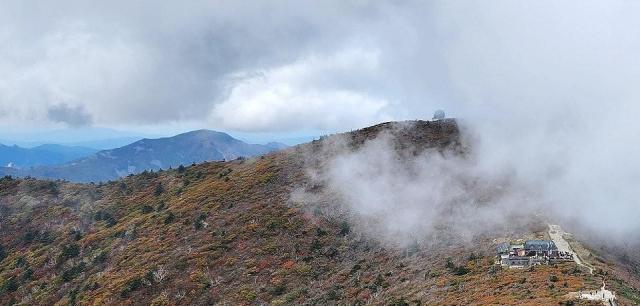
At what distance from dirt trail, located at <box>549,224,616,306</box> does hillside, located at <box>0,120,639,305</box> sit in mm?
1435

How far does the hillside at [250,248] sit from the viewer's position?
212 feet

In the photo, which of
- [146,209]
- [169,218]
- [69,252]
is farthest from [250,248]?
[69,252]

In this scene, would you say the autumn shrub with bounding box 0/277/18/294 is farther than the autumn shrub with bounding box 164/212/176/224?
No

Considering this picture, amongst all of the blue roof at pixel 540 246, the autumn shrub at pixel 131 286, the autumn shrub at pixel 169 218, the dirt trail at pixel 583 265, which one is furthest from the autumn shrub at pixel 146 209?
the blue roof at pixel 540 246

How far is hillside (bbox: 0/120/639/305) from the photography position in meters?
64.5

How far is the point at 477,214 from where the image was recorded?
3536 inches

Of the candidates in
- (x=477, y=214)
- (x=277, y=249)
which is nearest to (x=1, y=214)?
(x=277, y=249)

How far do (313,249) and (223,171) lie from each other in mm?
54045

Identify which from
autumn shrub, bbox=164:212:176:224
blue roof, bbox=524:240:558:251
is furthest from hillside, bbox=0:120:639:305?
blue roof, bbox=524:240:558:251

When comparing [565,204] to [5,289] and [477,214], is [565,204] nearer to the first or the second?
[477,214]

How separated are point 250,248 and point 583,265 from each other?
167 ft

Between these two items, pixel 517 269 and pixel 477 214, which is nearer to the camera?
pixel 517 269

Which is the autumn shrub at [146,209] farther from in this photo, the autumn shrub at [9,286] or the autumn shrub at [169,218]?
the autumn shrub at [9,286]

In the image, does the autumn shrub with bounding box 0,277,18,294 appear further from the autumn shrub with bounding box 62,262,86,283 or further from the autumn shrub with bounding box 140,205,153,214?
the autumn shrub with bounding box 140,205,153,214
